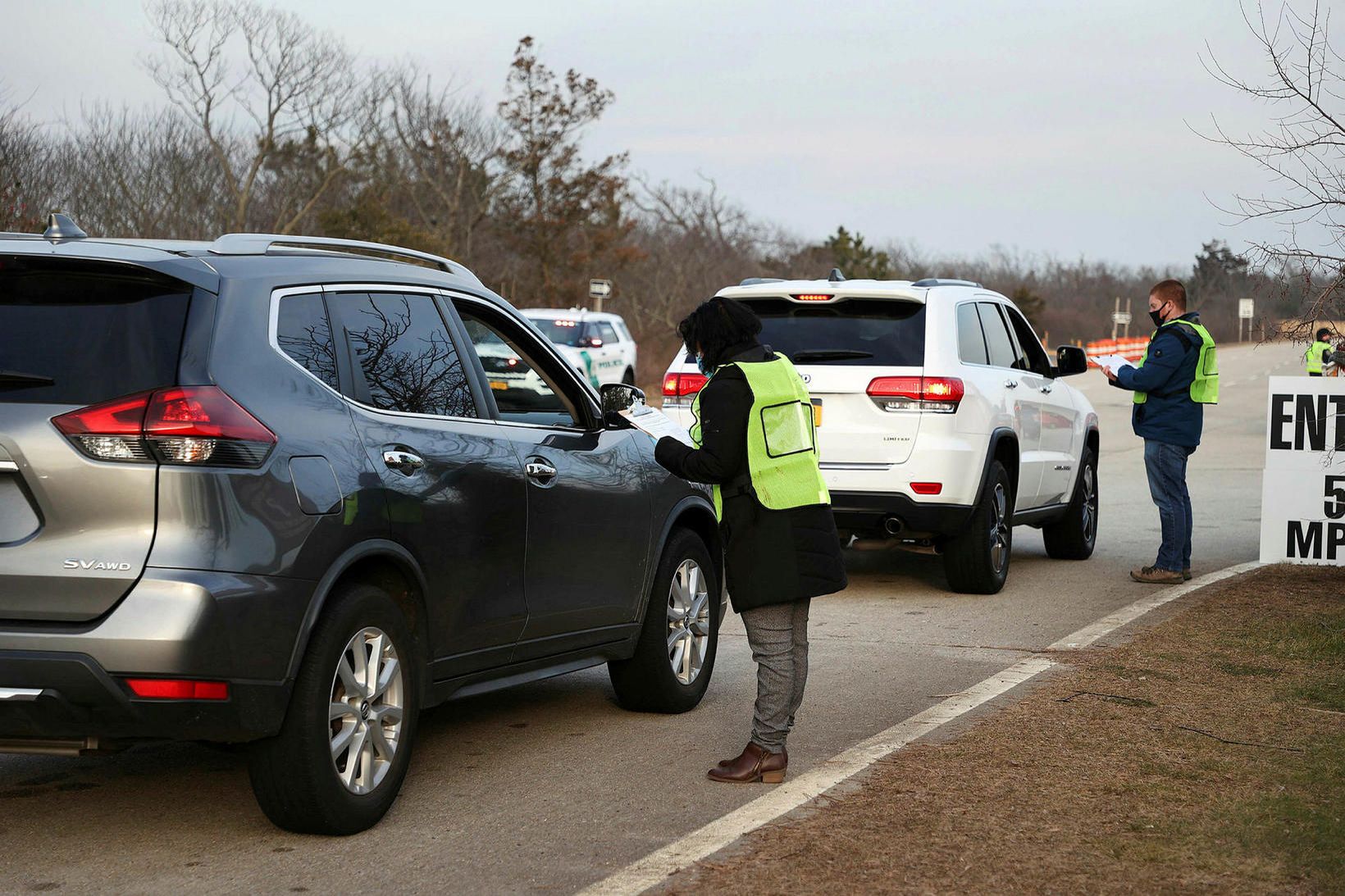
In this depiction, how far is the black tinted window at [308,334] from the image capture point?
4.88 metres

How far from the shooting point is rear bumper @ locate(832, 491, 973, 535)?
9898mm

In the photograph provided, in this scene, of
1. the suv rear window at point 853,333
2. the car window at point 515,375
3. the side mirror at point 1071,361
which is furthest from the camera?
the side mirror at point 1071,361

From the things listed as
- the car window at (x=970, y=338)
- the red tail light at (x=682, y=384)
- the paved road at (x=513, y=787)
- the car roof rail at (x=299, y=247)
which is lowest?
the paved road at (x=513, y=787)

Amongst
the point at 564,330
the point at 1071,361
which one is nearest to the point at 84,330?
the point at 1071,361

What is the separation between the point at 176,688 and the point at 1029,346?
8.55 m

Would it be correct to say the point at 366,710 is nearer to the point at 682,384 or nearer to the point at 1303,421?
the point at 682,384

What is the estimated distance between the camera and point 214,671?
4398 millimetres

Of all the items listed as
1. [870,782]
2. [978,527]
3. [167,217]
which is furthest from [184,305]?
[167,217]

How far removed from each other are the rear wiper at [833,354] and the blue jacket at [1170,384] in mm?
1918

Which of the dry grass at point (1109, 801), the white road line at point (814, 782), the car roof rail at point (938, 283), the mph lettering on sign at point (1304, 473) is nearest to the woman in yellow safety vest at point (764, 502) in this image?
the white road line at point (814, 782)

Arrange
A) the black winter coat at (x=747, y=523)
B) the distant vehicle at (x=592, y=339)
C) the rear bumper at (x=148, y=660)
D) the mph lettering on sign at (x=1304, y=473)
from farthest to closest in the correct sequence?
the distant vehicle at (x=592, y=339), the mph lettering on sign at (x=1304, y=473), the black winter coat at (x=747, y=523), the rear bumper at (x=148, y=660)

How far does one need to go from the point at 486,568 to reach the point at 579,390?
1172 millimetres

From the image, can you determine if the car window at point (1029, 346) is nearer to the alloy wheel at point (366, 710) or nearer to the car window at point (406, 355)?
the car window at point (406, 355)

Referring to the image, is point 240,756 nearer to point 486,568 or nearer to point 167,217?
point 486,568
